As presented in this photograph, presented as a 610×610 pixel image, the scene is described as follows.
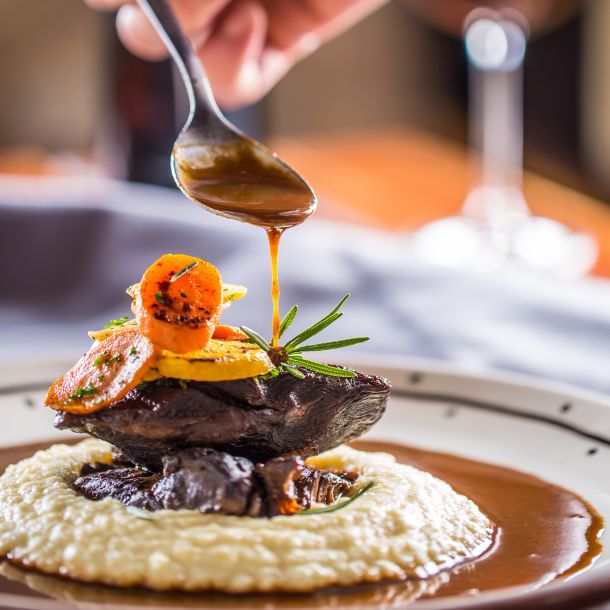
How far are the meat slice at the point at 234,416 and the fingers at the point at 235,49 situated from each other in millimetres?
1908

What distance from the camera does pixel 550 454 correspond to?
10.9 ft

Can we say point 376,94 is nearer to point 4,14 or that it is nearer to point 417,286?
point 4,14

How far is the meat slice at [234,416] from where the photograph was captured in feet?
8.47

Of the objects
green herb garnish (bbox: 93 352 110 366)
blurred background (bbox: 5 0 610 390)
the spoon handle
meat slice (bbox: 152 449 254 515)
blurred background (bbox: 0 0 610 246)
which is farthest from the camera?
blurred background (bbox: 0 0 610 246)

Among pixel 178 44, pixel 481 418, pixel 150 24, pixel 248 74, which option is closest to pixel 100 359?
pixel 178 44

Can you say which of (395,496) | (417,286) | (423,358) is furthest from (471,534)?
(417,286)

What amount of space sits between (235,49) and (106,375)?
6.69ft

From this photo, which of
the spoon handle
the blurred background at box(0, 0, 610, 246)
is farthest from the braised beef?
the blurred background at box(0, 0, 610, 246)

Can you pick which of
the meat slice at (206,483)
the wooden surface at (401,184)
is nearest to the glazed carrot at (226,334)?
the meat slice at (206,483)

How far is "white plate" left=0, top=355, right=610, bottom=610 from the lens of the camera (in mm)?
3221

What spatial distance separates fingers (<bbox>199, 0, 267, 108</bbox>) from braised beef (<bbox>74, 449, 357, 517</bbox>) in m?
2.15

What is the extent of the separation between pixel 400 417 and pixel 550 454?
595mm

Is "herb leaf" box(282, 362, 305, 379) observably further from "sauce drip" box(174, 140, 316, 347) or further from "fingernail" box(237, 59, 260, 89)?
"fingernail" box(237, 59, 260, 89)

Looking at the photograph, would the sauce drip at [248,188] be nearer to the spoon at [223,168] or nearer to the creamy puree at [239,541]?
the spoon at [223,168]
